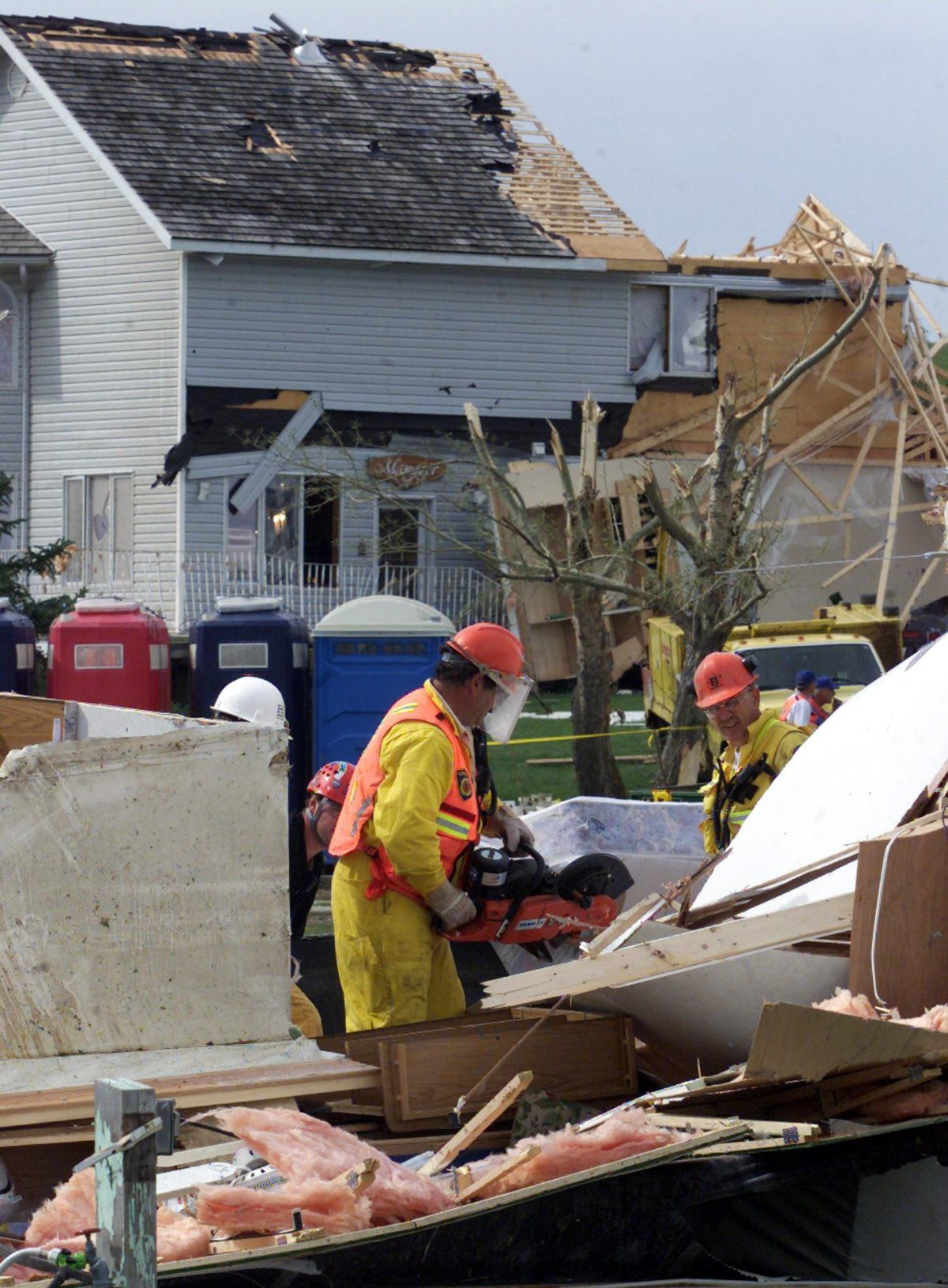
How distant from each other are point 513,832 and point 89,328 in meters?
21.7

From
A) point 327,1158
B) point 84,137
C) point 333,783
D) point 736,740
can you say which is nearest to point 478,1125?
point 327,1158

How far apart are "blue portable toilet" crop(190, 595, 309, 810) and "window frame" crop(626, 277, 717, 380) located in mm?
16506

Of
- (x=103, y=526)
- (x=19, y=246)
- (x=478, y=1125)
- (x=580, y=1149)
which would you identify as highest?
(x=19, y=246)

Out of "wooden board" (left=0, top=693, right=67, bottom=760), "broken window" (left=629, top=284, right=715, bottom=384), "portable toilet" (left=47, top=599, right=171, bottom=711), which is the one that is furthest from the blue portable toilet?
"broken window" (left=629, top=284, right=715, bottom=384)

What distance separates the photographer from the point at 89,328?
26.3m

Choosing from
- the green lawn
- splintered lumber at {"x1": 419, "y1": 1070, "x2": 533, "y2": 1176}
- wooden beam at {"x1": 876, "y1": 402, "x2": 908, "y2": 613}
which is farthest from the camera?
wooden beam at {"x1": 876, "y1": 402, "x2": 908, "y2": 613}

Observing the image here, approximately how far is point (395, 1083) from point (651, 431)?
23.6 metres

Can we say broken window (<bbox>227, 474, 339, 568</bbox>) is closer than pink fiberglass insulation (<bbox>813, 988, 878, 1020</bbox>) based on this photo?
No

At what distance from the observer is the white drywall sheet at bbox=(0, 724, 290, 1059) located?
15.0ft

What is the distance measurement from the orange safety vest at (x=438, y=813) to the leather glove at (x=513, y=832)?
1.90 ft

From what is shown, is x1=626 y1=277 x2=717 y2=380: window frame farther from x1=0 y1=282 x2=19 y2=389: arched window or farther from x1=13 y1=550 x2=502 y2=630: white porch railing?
x1=0 y1=282 x2=19 y2=389: arched window

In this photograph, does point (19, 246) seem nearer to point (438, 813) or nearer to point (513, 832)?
point (513, 832)

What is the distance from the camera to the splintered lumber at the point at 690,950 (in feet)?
15.4

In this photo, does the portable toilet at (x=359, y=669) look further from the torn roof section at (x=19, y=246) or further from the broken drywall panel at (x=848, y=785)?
the torn roof section at (x=19, y=246)
